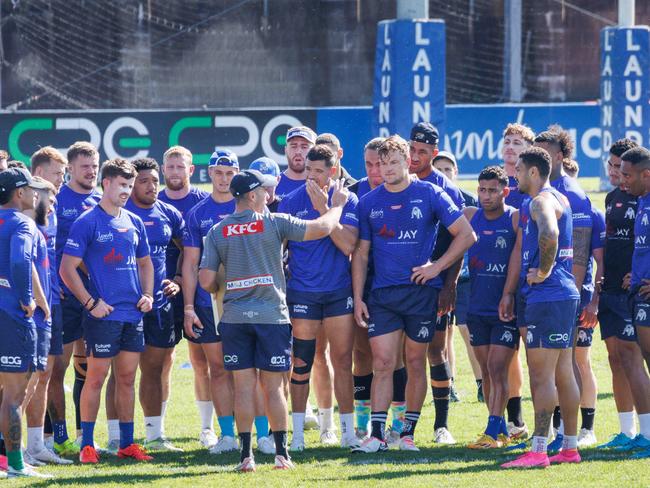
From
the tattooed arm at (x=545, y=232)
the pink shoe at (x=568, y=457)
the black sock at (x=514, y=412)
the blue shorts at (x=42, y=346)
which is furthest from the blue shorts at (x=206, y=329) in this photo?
the pink shoe at (x=568, y=457)

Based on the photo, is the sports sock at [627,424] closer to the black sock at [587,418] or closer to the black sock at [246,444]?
the black sock at [587,418]

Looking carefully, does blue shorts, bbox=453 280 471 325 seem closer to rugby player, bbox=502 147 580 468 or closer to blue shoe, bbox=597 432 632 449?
blue shoe, bbox=597 432 632 449

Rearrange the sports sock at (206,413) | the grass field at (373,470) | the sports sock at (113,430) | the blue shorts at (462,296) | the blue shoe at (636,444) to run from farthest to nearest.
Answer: the blue shorts at (462,296) → the sports sock at (206,413) → the sports sock at (113,430) → the blue shoe at (636,444) → the grass field at (373,470)

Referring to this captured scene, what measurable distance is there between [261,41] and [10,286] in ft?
83.8

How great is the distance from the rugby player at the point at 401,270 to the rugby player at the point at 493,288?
405 mm

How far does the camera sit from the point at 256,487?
7.17 metres

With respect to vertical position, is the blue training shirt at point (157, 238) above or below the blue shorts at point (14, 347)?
above

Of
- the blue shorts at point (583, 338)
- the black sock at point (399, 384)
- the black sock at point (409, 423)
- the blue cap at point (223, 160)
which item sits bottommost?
the black sock at point (409, 423)

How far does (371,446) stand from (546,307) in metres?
1.62

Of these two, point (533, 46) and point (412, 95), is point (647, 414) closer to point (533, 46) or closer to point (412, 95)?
point (412, 95)

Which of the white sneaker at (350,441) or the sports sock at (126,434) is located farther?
the white sneaker at (350,441)

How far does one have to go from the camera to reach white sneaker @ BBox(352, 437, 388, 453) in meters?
8.31

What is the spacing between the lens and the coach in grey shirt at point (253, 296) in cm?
773

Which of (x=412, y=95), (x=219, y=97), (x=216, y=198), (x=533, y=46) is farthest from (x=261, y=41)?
(x=216, y=198)
